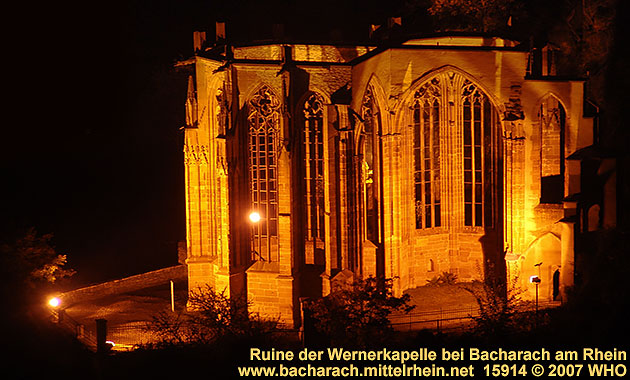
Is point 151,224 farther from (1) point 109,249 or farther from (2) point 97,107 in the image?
(2) point 97,107

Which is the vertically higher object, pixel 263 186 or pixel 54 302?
pixel 263 186

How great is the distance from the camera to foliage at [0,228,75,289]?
3020cm

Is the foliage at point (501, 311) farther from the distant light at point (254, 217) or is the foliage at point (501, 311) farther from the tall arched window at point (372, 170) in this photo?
the distant light at point (254, 217)

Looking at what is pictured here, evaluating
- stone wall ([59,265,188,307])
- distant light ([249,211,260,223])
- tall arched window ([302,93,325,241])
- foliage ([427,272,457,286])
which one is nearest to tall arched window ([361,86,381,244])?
tall arched window ([302,93,325,241])

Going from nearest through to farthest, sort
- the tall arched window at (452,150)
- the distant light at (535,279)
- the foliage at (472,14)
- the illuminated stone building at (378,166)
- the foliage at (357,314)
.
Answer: the foliage at (357,314) < the distant light at (535,279) < the illuminated stone building at (378,166) < the tall arched window at (452,150) < the foliage at (472,14)

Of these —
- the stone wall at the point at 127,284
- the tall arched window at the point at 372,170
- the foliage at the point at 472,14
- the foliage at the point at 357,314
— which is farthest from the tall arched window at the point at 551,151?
the stone wall at the point at 127,284

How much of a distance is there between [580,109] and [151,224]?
29206 millimetres

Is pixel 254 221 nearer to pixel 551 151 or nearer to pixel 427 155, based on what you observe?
pixel 427 155

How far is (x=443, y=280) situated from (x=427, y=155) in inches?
191

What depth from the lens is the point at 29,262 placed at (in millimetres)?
31797

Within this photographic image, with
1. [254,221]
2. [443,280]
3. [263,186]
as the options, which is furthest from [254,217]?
[443,280]

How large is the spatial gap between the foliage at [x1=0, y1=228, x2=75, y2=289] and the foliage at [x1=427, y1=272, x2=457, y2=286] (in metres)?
13.8

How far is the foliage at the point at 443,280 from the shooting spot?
34969mm

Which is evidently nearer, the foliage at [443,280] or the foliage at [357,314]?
the foliage at [357,314]
